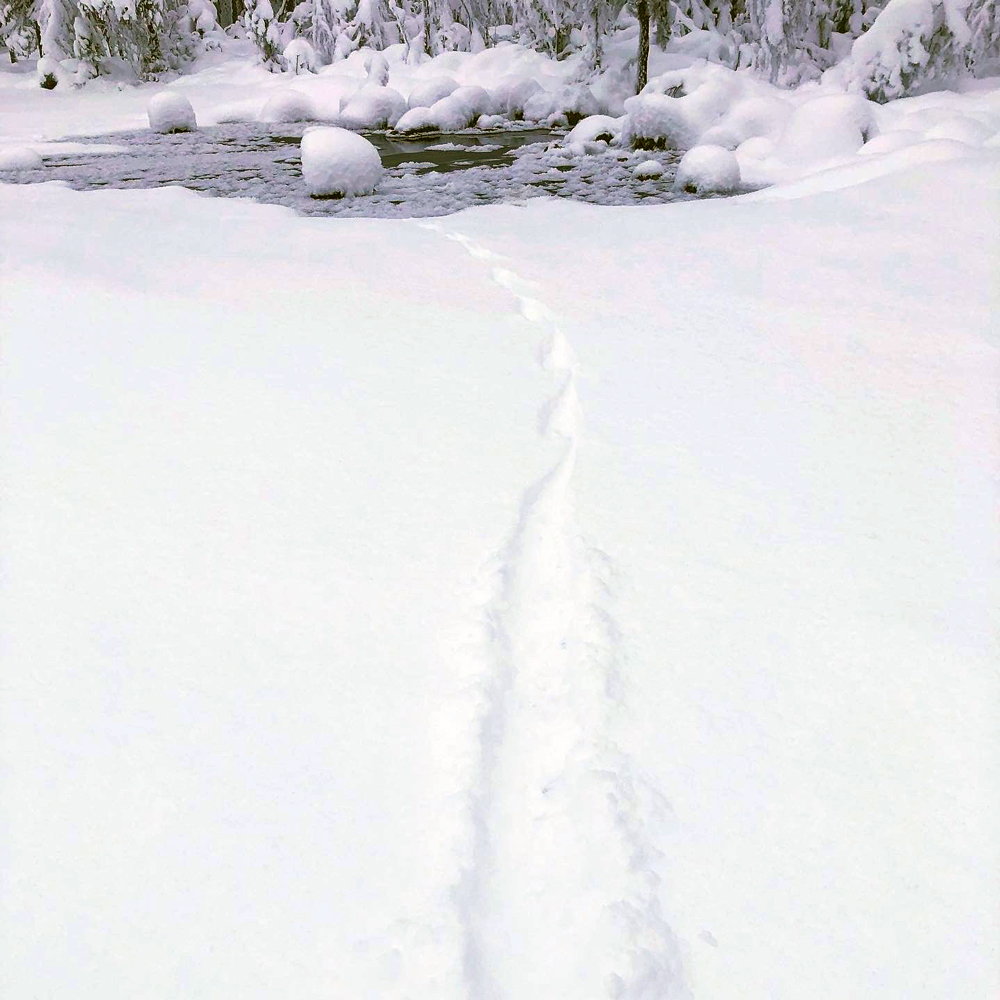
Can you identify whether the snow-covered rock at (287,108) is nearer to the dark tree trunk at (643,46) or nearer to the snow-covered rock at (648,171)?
the dark tree trunk at (643,46)

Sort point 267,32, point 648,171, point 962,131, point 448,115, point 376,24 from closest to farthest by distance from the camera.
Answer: point 962,131, point 648,171, point 448,115, point 376,24, point 267,32

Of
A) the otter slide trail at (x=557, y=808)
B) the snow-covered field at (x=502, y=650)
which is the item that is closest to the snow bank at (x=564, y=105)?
the snow-covered field at (x=502, y=650)

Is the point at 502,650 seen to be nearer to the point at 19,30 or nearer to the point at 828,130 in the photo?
the point at 828,130

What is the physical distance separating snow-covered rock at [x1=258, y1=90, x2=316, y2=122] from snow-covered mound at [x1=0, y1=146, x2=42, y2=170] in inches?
196

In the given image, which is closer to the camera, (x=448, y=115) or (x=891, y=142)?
(x=891, y=142)

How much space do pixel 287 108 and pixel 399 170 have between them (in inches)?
217

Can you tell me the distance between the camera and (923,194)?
14.8ft

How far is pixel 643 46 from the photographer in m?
11.4

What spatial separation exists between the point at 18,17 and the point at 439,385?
859 inches

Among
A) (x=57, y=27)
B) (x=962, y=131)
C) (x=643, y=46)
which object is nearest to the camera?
(x=962, y=131)

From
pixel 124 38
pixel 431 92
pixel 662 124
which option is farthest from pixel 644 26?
pixel 124 38

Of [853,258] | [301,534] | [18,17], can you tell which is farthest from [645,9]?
[18,17]

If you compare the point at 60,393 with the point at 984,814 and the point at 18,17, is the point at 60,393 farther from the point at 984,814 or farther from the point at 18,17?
the point at 18,17

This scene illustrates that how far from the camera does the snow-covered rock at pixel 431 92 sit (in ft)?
41.1
